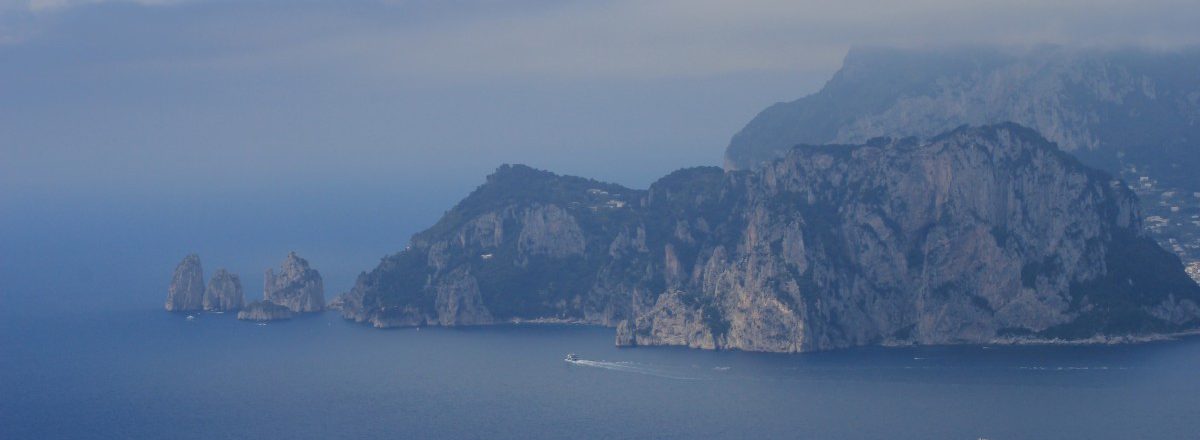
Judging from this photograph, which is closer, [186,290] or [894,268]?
[894,268]

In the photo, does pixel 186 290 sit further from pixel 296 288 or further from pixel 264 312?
pixel 264 312

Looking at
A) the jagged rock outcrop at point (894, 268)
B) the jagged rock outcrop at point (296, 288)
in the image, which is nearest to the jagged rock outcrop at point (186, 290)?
the jagged rock outcrop at point (296, 288)

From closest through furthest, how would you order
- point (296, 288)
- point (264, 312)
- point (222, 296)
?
point (264, 312) → point (296, 288) → point (222, 296)

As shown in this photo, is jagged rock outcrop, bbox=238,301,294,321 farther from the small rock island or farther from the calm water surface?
the calm water surface

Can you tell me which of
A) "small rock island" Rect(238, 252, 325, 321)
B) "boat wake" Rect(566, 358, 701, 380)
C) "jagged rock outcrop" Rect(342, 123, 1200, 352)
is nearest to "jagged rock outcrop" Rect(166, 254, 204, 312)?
"small rock island" Rect(238, 252, 325, 321)

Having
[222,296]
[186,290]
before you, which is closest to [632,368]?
[222,296]

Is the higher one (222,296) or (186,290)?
(186,290)

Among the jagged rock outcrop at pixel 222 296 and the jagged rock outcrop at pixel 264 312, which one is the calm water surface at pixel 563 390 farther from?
the jagged rock outcrop at pixel 222 296
